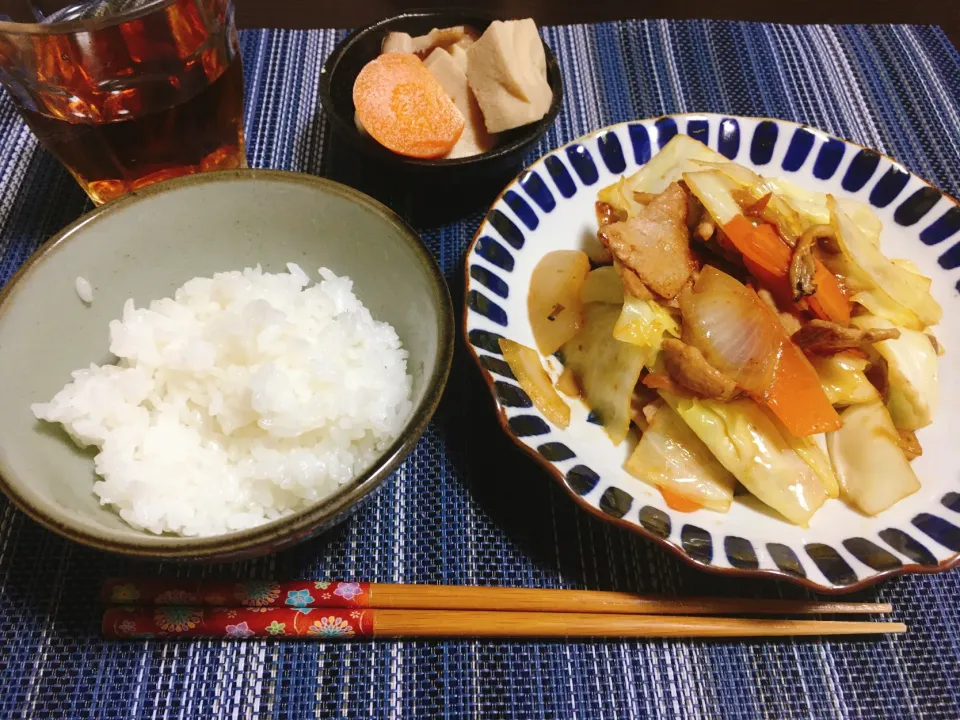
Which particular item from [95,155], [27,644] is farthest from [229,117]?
[27,644]

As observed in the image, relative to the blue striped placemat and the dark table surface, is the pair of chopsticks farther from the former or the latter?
the dark table surface

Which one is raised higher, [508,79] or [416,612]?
[508,79]

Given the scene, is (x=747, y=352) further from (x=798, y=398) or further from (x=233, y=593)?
(x=233, y=593)

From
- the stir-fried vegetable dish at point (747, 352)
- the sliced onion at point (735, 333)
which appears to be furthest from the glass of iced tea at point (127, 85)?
the sliced onion at point (735, 333)

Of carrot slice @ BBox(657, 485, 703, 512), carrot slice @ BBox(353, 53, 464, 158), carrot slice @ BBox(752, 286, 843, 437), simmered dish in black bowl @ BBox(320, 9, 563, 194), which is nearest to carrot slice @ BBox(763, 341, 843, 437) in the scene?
carrot slice @ BBox(752, 286, 843, 437)

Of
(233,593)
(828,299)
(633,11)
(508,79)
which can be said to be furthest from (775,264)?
(633,11)

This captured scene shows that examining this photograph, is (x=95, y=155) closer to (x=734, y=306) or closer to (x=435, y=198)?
(x=435, y=198)
